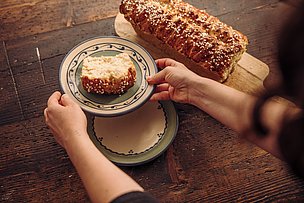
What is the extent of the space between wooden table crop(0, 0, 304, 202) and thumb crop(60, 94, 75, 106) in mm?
179

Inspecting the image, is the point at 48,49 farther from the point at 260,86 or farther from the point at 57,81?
the point at 260,86

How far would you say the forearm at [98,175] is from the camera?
0.93m

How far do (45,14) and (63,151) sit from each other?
0.59m

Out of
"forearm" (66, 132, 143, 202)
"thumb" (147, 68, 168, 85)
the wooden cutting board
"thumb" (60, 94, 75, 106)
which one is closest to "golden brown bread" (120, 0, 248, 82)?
the wooden cutting board

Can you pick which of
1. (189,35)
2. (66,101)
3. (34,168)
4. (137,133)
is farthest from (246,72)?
(34,168)

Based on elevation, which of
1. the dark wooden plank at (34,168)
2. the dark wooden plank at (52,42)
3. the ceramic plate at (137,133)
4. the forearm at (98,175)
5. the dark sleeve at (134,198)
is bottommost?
the dark wooden plank at (34,168)

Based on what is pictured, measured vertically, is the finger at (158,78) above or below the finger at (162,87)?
above

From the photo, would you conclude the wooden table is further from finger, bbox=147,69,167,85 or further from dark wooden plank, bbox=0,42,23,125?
finger, bbox=147,69,167,85

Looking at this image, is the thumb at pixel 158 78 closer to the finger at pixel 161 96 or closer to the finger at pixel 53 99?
the finger at pixel 161 96

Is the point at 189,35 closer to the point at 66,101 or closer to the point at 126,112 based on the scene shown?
the point at 126,112

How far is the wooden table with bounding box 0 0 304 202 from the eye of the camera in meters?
1.20

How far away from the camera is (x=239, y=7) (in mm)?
1624

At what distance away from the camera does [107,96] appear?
1298 millimetres

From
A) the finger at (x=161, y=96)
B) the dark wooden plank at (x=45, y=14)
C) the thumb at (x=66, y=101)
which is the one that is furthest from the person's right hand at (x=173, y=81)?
the dark wooden plank at (x=45, y=14)
